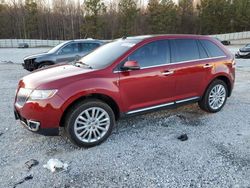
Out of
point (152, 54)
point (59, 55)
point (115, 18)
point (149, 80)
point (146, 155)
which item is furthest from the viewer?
point (115, 18)

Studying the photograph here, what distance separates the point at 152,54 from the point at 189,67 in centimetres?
82

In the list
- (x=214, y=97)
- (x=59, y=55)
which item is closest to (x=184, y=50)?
(x=214, y=97)

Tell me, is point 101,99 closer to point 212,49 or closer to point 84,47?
point 212,49

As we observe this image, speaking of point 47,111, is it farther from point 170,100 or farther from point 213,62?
point 213,62

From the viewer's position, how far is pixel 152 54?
3844mm

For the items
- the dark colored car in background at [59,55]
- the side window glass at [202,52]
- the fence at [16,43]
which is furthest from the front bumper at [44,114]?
the fence at [16,43]

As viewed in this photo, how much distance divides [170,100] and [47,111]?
85.4 inches

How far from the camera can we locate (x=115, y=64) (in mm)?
3473

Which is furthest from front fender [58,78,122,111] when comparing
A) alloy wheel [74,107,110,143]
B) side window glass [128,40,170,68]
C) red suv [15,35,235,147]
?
side window glass [128,40,170,68]

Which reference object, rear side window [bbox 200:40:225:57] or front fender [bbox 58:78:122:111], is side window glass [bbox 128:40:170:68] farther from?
rear side window [bbox 200:40:225:57]

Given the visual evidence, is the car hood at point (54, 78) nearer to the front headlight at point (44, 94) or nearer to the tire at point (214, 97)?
the front headlight at point (44, 94)

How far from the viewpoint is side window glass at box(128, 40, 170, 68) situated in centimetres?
370

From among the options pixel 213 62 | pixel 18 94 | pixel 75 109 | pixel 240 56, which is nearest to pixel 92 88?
pixel 75 109

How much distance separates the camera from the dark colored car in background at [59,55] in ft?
29.2
